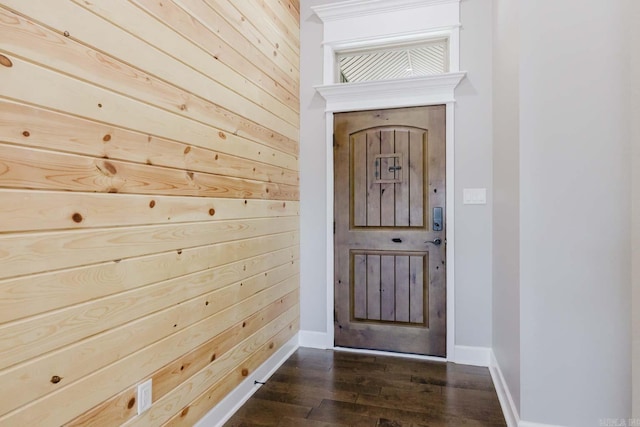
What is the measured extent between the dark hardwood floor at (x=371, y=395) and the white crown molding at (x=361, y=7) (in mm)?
2852

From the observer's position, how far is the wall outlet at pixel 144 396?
1355 millimetres

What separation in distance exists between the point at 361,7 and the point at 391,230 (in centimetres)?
188

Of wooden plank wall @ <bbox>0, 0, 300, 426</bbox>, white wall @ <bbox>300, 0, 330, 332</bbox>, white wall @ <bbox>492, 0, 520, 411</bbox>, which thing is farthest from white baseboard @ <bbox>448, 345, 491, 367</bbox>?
wooden plank wall @ <bbox>0, 0, 300, 426</bbox>

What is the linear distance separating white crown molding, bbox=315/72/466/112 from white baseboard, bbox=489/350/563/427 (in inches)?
79.0

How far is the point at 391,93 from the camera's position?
9.17 feet

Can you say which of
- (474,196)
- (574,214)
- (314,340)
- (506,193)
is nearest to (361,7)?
(474,196)

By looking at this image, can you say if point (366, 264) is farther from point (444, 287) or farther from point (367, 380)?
point (367, 380)

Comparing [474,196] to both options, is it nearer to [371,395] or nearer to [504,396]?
[504,396]

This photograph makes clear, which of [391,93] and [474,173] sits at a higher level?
[391,93]

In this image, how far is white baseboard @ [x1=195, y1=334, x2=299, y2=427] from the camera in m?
1.84

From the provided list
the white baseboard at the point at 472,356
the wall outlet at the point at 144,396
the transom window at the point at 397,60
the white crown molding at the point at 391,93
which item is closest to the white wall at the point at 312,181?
the white crown molding at the point at 391,93

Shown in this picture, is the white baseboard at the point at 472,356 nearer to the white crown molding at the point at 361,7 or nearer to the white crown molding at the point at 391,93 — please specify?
the white crown molding at the point at 391,93

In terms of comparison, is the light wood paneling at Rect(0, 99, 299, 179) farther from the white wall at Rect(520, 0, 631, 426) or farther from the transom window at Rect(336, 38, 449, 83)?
the white wall at Rect(520, 0, 631, 426)

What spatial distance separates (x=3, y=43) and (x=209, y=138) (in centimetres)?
92
